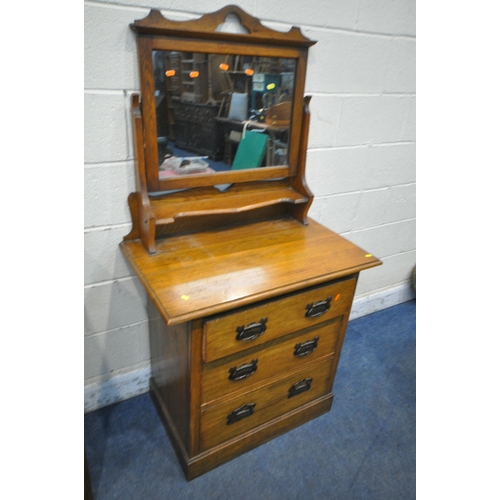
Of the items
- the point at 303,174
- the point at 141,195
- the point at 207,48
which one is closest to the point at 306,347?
the point at 303,174

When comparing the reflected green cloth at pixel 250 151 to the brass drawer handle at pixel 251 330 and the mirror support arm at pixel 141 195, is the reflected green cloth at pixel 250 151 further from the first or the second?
the brass drawer handle at pixel 251 330

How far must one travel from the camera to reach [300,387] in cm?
147

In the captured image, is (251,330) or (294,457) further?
(294,457)

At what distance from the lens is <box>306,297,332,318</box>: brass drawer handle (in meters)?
1.26

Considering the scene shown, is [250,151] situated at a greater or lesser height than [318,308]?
greater

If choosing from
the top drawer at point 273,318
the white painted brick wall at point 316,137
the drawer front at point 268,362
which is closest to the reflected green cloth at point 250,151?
the white painted brick wall at point 316,137

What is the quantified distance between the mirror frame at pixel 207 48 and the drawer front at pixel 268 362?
596 mm

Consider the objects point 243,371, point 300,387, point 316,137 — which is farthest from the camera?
point 316,137

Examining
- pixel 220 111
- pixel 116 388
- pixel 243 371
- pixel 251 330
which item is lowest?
pixel 116 388

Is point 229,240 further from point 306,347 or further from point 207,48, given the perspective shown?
point 207,48

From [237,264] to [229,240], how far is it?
16 centimetres

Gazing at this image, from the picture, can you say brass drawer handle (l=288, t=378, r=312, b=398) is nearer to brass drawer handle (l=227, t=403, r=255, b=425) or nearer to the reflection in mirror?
brass drawer handle (l=227, t=403, r=255, b=425)

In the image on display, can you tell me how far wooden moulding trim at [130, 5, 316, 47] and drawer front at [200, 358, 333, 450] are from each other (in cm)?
116

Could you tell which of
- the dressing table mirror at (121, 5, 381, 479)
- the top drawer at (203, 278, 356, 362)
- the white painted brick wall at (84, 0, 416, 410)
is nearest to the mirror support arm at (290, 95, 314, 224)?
the dressing table mirror at (121, 5, 381, 479)
